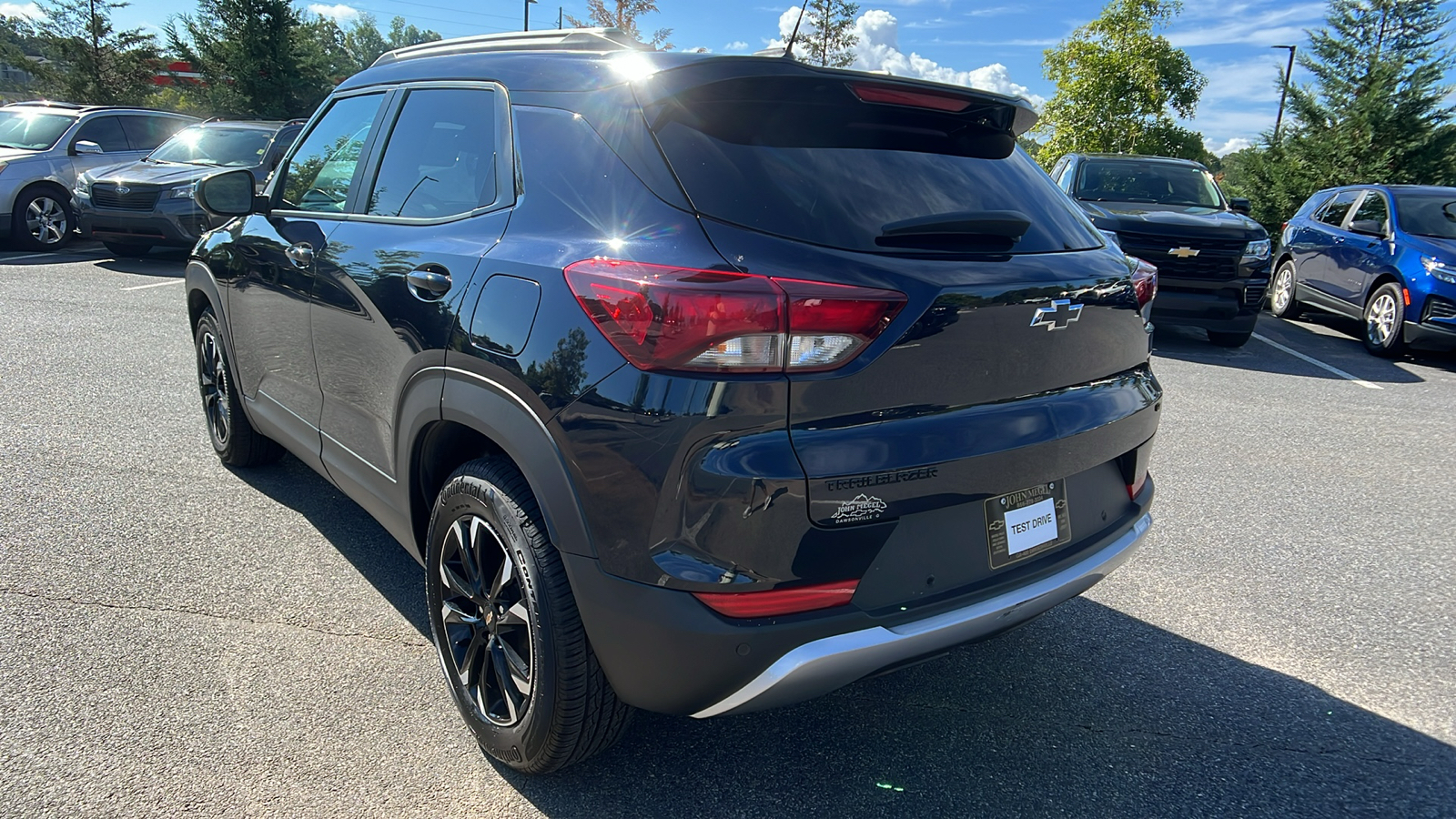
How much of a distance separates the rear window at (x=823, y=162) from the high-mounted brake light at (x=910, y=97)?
0.01 metres

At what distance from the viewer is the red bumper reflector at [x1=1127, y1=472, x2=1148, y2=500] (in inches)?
107

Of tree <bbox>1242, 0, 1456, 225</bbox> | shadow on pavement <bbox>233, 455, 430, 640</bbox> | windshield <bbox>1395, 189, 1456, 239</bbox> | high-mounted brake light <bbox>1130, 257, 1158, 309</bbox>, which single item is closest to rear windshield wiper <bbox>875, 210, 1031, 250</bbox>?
high-mounted brake light <bbox>1130, 257, 1158, 309</bbox>

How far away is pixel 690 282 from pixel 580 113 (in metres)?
0.69

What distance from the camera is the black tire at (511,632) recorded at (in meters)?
2.15

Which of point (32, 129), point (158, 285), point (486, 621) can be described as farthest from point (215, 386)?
point (32, 129)

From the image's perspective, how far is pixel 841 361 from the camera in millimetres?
1935

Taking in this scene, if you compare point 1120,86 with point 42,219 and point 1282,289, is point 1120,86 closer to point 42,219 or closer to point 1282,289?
point 1282,289

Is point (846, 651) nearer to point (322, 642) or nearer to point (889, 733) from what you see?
point (889, 733)

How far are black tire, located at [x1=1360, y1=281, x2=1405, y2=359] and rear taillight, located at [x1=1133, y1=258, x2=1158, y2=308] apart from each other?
7755 mm

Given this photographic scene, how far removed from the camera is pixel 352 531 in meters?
3.93

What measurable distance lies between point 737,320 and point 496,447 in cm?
87

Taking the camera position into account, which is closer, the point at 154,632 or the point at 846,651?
the point at 846,651

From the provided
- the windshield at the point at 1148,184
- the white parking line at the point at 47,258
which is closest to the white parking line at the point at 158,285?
the white parking line at the point at 47,258

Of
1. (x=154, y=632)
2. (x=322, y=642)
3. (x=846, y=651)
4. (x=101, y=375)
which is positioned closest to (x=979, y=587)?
(x=846, y=651)
